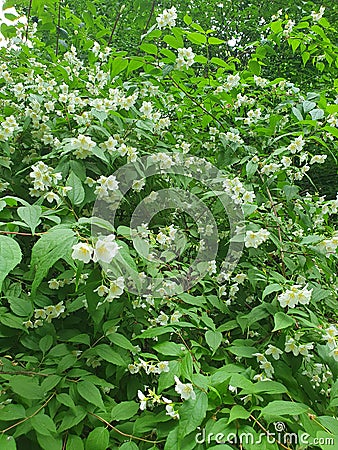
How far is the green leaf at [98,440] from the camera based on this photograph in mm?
872

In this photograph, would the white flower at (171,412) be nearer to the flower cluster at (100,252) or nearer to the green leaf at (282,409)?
the green leaf at (282,409)

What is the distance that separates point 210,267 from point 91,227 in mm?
588

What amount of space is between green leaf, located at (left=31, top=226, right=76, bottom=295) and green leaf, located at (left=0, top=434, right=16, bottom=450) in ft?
1.01

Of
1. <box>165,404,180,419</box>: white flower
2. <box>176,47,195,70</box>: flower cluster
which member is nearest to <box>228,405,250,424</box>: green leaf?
<box>165,404,180,419</box>: white flower

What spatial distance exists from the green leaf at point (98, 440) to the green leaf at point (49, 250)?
35 centimetres

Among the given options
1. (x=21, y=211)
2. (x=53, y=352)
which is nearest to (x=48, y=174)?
(x=21, y=211)

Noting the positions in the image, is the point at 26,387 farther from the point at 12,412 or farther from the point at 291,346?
the point at 291,346

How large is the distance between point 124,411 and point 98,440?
10 centimetres

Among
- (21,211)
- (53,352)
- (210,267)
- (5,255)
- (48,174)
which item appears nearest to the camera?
(5,255)

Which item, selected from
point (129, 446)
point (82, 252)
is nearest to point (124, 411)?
point (129, 446)

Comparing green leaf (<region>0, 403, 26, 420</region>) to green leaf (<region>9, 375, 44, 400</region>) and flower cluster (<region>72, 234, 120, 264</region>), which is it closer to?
green leaf (<region>9, 375, 44, 400</region>)

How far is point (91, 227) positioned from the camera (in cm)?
95

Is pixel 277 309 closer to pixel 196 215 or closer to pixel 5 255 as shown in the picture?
pixel 196 215

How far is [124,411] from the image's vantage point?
3.15 feet
